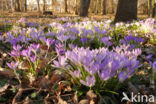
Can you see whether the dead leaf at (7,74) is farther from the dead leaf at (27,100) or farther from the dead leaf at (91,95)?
the dead leaf at (91,95)

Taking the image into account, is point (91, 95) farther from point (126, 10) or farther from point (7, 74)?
point (126, 10)

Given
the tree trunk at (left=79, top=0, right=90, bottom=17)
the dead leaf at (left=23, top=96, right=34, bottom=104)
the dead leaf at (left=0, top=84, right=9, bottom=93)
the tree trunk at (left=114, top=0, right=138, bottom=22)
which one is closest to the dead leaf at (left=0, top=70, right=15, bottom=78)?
the dead leaf at (left=0, top=84, right=9, bottom=93)

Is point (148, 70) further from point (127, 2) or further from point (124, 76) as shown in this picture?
point (127, 2)

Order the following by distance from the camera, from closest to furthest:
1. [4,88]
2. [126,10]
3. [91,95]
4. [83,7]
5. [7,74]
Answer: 1. [91,95]
2. [4,88]
3. [7,74]
4. [126,10]
5. [83,7]

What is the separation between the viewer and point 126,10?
7219mm

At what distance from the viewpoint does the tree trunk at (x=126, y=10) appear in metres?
7.15

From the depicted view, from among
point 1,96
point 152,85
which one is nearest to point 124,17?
point 152,85

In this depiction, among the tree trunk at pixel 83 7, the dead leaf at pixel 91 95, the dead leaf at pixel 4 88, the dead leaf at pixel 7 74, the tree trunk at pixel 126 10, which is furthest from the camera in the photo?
the tree trunk at pixel 83 7

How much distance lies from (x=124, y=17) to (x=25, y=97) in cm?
648

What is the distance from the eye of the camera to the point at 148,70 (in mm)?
2100

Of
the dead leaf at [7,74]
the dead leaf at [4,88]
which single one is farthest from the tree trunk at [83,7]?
the dead leaf at [4,88]

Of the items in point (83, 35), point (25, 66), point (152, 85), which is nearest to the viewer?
point (152, 85)

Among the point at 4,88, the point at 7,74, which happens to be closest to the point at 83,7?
the point at 7,74

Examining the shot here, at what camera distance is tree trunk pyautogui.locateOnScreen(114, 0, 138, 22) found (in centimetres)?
715
